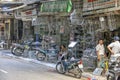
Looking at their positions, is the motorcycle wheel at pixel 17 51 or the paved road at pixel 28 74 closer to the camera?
the paved road at pixel 28 74

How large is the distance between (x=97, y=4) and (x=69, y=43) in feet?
21.8

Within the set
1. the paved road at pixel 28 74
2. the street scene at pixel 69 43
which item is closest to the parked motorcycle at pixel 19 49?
the street scene at pixel 69 43

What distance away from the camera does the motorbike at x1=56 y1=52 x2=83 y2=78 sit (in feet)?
55.4

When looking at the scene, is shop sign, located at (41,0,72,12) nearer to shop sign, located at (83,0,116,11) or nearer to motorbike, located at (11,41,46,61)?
shop sign, located at (83,0,116,11)

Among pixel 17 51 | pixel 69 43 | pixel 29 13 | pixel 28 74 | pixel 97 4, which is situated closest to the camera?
pixel 28 74

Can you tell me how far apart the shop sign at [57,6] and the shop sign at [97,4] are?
161cm

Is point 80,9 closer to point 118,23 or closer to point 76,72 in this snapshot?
point 118,23

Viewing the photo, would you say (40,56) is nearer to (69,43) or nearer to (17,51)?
(69,43)

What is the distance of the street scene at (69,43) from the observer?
16953 millimetres

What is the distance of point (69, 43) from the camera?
84.8 ft

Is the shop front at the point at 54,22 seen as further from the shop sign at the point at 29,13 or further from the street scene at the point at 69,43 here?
the shop sign at the point at 29,13

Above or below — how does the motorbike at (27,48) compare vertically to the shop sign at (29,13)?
below

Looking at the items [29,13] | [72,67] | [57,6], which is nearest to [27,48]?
[29,13]

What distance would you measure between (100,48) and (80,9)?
16.9 ft
